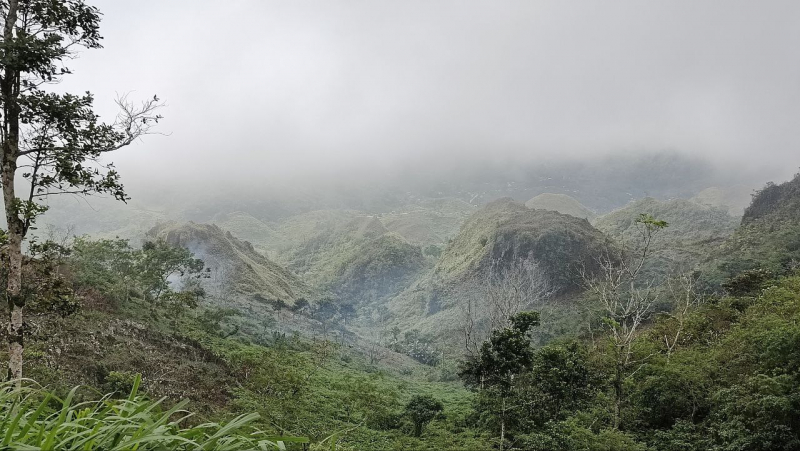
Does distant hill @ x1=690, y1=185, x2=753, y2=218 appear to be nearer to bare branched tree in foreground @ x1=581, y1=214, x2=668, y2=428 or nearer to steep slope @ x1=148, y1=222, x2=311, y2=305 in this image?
steep slope @ x1=148, y1=222, x2=311, y2=305

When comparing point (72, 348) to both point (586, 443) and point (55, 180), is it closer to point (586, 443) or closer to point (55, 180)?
point (55, 180)

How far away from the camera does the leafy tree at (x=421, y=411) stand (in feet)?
51.7

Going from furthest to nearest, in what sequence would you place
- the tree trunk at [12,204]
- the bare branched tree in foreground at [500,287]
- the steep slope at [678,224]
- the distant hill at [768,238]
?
the steep slope at [678,224]
the bare branched tree in foreground at [500,287]
the distant hill at [768,238]
the tree trunk at [12,204]

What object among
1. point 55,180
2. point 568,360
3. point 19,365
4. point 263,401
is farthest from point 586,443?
point 55,180

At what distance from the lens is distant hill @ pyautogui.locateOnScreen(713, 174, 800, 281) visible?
28.9 m

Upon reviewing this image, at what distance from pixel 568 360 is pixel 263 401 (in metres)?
10.3

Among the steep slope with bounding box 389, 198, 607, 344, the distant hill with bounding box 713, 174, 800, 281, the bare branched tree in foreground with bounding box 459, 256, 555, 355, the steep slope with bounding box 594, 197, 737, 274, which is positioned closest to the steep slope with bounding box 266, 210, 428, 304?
the steep slope with bounding box 389, 198, 607, 344

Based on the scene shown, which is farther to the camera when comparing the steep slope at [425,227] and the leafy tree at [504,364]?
the steep slope at [425,227]

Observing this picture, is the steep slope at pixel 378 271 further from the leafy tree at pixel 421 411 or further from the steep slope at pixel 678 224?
the leafy tree at pixel 421 411

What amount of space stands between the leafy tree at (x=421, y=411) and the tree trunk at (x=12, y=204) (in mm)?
12963

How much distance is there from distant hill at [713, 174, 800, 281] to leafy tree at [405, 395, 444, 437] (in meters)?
22.9

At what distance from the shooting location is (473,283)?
55500mm

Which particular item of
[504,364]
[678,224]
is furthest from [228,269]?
[678,224]

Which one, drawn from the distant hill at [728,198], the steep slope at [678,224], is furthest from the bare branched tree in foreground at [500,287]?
the distant hill at [728,198]
